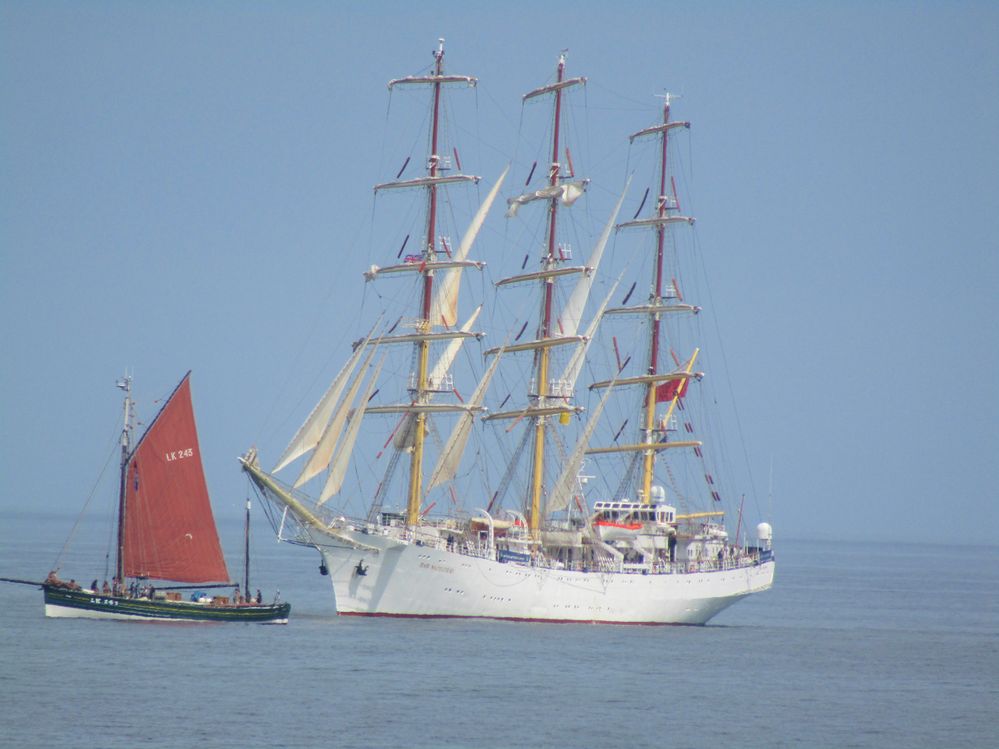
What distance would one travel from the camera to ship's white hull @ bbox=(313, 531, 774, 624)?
234 ft

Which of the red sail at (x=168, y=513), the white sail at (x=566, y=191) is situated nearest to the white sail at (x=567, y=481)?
the white sail at (x=566, y=191)

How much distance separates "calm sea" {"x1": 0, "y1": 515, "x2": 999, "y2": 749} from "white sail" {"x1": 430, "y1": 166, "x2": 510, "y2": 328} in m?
16.5

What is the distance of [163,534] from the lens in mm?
65875

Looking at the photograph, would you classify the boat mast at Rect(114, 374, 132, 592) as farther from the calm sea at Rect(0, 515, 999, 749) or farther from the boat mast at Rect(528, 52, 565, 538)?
the boat mast at Rect(528, 52, 565, 538)

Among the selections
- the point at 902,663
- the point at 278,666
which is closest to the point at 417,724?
the point at 278,666

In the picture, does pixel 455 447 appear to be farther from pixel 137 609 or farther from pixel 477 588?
pixel 137 609

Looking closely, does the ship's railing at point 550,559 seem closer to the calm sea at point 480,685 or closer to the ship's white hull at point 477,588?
the ship's white hull at point 477,588

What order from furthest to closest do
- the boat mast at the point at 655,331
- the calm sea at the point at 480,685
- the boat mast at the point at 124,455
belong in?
1. the boat mast at the point at 655,331
2. the boat mast at the point at 124,455
3. the calm sea at the point at 480,685

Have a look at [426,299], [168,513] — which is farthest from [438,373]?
[168,513]

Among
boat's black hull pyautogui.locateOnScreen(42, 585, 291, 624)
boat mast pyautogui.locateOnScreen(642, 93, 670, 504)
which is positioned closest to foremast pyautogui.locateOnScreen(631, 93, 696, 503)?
boat mast pyautogui.locateOnScreen(642, 93, 670, 504)

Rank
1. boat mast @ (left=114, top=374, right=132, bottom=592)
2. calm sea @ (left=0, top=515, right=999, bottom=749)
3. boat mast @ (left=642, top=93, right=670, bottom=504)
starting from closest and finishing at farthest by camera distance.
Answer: calm sea @ (left=0, top=515, right=999, bottom=749) < boat mast @ (left=114, top=374, right=132, bottom=592) < boat mast @ (left=642, top=93, right=670, bottom=504)

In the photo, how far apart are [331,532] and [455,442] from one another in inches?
377

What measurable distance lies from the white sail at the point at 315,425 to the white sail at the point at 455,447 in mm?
7723

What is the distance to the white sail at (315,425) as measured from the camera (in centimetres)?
7050
